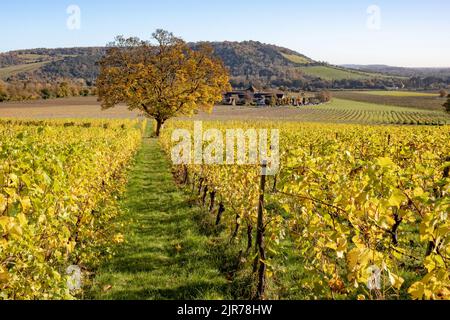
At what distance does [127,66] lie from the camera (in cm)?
3900

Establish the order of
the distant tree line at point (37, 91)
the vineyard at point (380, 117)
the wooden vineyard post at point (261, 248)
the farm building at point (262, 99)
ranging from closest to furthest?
the wooden vineyard post at point (261, 248)
the vineyard at point (380, 117)
the distant tree line at point (37, 91)
the farm building at point (262, 99)

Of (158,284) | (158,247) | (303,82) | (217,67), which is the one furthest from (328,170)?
(303,82)

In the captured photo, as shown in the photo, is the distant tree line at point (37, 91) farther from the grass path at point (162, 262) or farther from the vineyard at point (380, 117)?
the grass path at point (162, 262)

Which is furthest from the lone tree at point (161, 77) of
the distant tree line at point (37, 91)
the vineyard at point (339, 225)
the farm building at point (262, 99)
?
the farm building at point (262, 99)

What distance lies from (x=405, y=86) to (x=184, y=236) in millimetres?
185409

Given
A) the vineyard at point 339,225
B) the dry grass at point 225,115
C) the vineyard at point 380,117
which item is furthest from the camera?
the vineyard at point 380,117

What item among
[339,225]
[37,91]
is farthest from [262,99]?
[339,225]

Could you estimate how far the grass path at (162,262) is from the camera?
614 centimetres

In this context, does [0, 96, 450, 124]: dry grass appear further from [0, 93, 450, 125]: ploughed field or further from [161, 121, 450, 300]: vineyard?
[161, 121, 450, 300]: vineyard

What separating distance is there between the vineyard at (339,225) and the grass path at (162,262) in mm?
544

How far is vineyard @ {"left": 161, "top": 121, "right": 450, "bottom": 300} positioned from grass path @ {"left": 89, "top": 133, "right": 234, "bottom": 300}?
1.78 feet

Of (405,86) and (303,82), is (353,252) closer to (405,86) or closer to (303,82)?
(303,82)
